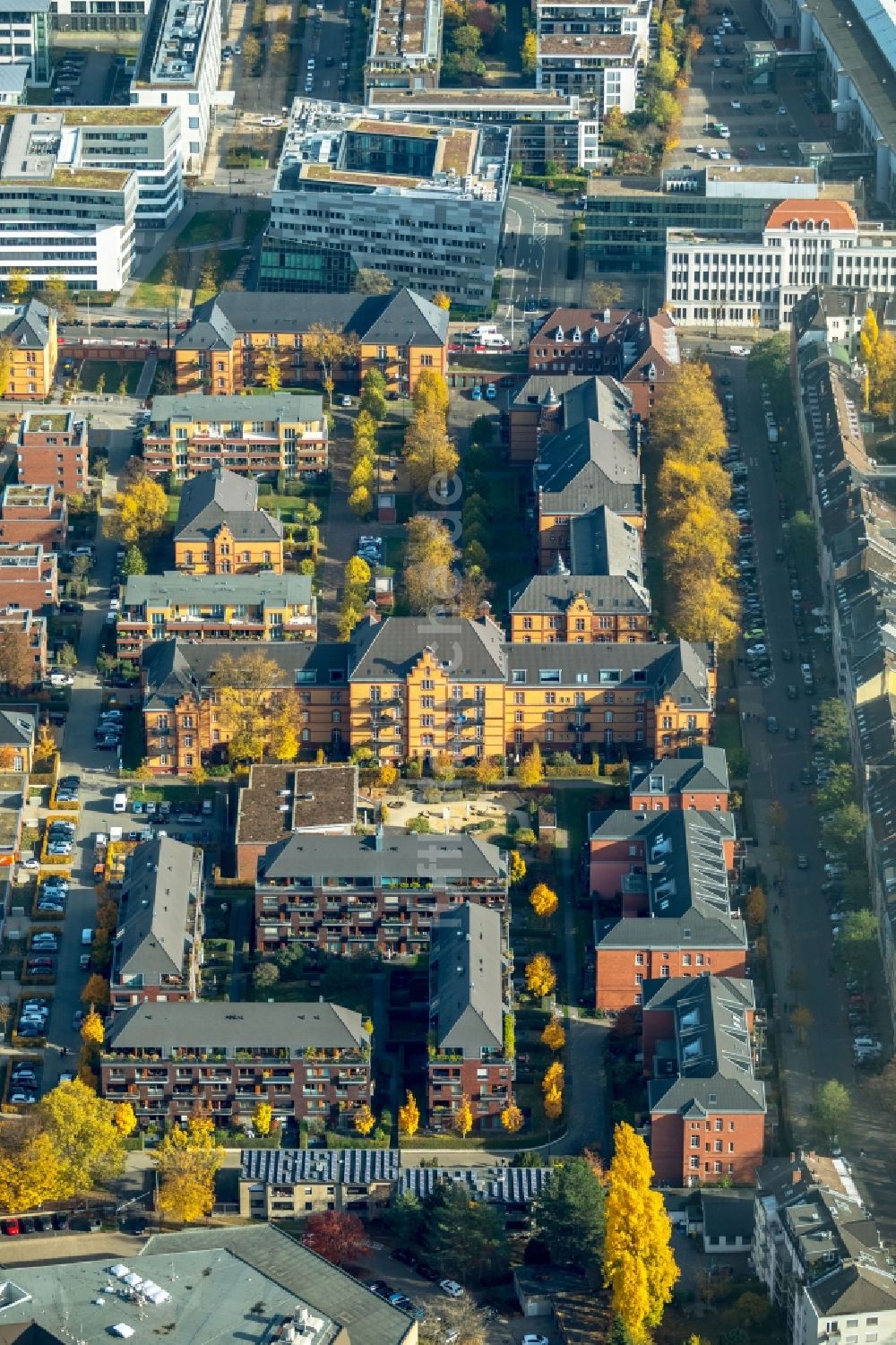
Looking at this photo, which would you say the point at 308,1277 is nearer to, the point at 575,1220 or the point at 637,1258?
the point at 575,1220

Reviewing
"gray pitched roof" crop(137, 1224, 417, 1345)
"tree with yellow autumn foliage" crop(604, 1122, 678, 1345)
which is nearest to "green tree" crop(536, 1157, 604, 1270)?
"tree with yellow autumn foliage" crop(604, 1122, 678, 1345)

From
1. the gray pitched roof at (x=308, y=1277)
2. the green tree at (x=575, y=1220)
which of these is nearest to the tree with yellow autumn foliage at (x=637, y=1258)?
the green tree at (x=575, y=1220)

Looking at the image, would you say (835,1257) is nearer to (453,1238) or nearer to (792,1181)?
(792,1181)

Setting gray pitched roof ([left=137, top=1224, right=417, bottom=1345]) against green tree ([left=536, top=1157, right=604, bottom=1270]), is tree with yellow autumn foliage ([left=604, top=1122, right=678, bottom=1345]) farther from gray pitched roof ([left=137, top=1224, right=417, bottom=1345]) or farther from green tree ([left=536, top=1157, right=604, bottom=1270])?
gray pitched roof ([left=137, top=1224, right=417, bottom=1345])

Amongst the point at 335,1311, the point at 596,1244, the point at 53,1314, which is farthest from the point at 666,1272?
the point at 53,1314

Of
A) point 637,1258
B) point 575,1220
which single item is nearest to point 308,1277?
point 575,1220

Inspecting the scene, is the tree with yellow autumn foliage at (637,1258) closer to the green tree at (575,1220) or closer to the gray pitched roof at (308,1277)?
the green tree at (575,1220)

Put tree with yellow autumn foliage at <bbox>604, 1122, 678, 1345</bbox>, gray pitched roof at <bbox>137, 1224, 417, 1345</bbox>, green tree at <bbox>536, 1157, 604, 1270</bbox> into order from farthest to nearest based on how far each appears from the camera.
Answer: green tree at <bbox>536, 1157, 604, 1270</bbox>, tree with yellow autumn foliage at <bbox>604, 1122, 678, 1345</bbox>, gray pitched roof at <bbox>137, 1224, 417, 1345</bbox>
